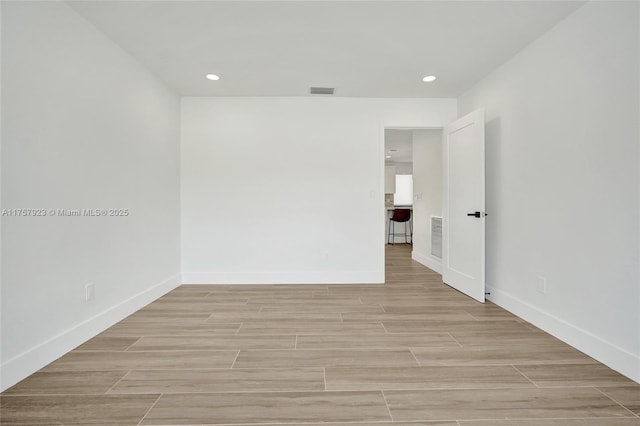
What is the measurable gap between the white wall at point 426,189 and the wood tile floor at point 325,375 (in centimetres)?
231

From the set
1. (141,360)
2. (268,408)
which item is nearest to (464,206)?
(268,408)

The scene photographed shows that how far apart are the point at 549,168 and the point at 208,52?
10.1 ft

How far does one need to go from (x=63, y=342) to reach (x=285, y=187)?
101 inches

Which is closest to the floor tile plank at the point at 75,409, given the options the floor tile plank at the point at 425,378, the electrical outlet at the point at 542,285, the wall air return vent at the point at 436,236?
the floor tile plank at the point at 425,378

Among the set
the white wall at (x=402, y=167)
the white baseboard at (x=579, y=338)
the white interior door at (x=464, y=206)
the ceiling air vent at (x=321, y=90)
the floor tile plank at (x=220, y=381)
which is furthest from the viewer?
the white wall at (x=402, y=167)

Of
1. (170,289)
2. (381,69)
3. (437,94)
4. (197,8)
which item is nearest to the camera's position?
(197,8)

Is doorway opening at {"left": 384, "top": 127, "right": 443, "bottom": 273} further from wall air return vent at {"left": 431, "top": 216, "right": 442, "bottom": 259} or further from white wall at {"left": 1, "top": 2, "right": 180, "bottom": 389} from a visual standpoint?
white wall at {"left": 1, "top": 2, "right": 180, "bottom": 389}

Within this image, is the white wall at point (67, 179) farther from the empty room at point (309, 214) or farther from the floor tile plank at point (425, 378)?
the floor tile plank at point (425, 378)

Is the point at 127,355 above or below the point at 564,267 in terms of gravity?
below

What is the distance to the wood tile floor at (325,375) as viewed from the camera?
1.41m

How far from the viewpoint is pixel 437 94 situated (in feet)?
12.3

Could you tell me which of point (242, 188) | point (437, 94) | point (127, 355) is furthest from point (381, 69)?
point (127, 355)

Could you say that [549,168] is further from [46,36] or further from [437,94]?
[46,36]

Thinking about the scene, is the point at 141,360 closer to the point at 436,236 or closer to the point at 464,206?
the point at 464,206
